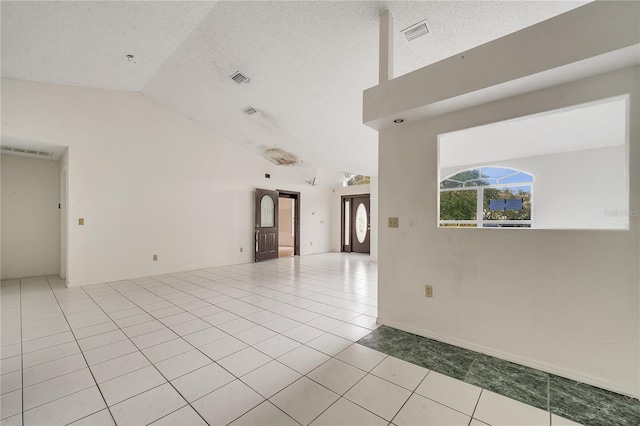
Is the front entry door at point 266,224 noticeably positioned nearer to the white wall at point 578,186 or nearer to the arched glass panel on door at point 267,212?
the arched glass panel on door at point 267,212

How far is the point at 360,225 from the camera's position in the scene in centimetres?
944

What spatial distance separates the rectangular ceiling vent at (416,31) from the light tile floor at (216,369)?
3257 mm

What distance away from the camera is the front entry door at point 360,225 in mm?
9203

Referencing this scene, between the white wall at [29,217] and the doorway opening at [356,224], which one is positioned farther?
the doorway opening at [356,224]

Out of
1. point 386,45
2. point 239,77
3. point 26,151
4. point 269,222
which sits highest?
point 239,77

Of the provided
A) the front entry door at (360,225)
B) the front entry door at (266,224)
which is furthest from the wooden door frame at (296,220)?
the front entry door at (360,225)

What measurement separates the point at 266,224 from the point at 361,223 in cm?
348

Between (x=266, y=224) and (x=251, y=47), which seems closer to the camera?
(x=251, y=47)

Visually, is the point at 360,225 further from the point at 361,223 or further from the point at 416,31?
the point at 416,31

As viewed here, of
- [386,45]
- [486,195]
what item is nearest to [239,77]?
[386,45]

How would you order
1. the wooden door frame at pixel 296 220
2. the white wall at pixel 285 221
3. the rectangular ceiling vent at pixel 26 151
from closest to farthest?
the rectangular ceiling vent at pixel 26 151 → the wooden door frame at pixel 296 220 → the white wall at pixel 285 221

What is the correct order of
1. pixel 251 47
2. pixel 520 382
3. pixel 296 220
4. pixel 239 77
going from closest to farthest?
pixel 520 382, pixel 251 47, pixel 239 77, pixel 296 220

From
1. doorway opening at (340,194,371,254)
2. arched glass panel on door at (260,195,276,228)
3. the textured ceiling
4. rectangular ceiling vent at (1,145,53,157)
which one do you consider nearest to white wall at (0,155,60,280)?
rectangular ceiling vent at (1,145,53,157)

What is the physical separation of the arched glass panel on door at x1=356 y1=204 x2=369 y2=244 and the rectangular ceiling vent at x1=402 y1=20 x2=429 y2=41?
658 cm
